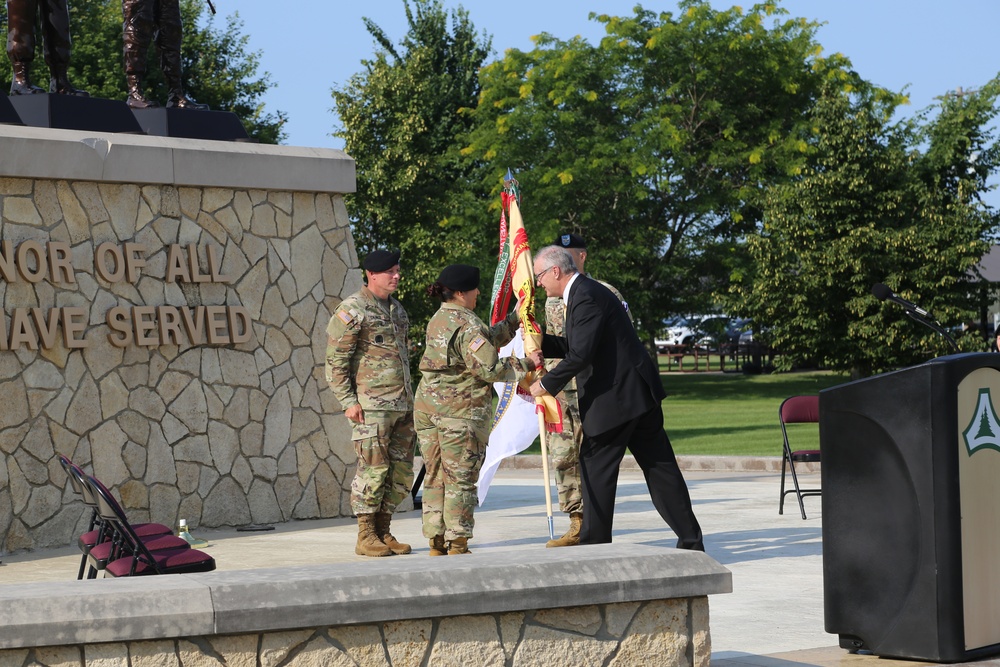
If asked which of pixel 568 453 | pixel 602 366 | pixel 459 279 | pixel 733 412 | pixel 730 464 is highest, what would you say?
pixel 459 279

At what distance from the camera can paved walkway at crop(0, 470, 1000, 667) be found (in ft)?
20.5

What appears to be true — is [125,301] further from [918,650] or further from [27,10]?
[918,650]

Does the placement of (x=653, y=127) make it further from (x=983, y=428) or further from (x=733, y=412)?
(x=983, y=428)

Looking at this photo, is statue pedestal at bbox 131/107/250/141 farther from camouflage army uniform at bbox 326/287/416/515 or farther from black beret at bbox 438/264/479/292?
black beret at bbox 438/264/479/292

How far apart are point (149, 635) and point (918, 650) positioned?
127 inches

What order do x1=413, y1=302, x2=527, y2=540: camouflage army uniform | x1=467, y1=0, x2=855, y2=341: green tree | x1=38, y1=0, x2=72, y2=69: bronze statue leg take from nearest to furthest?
x1=413, y1=302, x2=527, y2=540: camouflage army uniform → x1=38, y1=0, x2=72, y2=69: bronze statue leg → x1=467, y1=0, x2=855, y2=341: green tree

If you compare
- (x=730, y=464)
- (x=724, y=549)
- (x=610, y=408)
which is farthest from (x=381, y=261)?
(x=730, y=464)

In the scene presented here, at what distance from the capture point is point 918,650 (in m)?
5.67

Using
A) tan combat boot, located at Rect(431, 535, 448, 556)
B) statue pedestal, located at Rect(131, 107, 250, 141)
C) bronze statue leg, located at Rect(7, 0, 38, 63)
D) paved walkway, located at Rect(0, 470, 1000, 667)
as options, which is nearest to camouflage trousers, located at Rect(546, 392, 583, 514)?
paved walkway, located at Rect(0, 470, 1000, 667)

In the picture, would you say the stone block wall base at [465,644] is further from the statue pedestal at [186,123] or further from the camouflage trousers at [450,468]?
the statue pedestal at [186,123]

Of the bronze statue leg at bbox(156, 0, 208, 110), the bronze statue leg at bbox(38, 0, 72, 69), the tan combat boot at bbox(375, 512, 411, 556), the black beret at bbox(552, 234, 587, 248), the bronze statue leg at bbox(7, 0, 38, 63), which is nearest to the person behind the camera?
the tan combat boot at bbox(375, 512, 411, 556)

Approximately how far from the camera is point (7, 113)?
33.8 ft

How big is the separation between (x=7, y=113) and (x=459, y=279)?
423 cm

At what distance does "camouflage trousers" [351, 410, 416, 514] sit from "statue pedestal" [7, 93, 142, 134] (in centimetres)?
363
